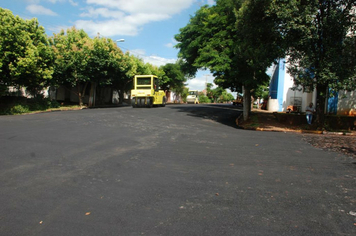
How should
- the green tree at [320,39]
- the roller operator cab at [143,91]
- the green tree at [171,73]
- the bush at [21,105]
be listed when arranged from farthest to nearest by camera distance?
the green tree at [171,73], the roller operator cab at [143,91], the bush at [21,105], the green tree at [320,39]

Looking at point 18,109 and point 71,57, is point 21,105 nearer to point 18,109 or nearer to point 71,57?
point 18,109

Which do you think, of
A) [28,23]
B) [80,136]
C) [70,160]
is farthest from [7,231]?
[28,23]

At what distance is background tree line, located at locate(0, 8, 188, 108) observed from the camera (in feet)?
60.8

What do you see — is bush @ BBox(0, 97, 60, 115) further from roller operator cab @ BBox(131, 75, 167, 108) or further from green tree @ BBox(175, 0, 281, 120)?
green tree @ BBox(175, 0, 281, 120)

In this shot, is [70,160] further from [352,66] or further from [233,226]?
[352,66]

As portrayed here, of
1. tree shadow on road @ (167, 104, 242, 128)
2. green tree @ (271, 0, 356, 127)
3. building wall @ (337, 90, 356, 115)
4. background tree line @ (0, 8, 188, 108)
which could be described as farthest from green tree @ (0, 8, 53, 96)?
building wall @ (337, 90, 356, 115)

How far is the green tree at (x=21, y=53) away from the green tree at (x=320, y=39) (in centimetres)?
1657

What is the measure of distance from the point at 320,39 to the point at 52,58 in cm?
1925

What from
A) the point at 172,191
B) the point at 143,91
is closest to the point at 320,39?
the point at 172,191

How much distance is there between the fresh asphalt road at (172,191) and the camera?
11.2ft

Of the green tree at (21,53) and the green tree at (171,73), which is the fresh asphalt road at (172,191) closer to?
the green tree at (21,53)

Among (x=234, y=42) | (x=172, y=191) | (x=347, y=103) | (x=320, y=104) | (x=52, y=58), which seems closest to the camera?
(x=172, y=191)

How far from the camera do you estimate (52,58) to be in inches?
848

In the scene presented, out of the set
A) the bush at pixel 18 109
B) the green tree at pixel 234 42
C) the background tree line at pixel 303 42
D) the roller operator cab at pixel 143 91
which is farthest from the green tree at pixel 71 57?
the background tree line at pixel 303 42
